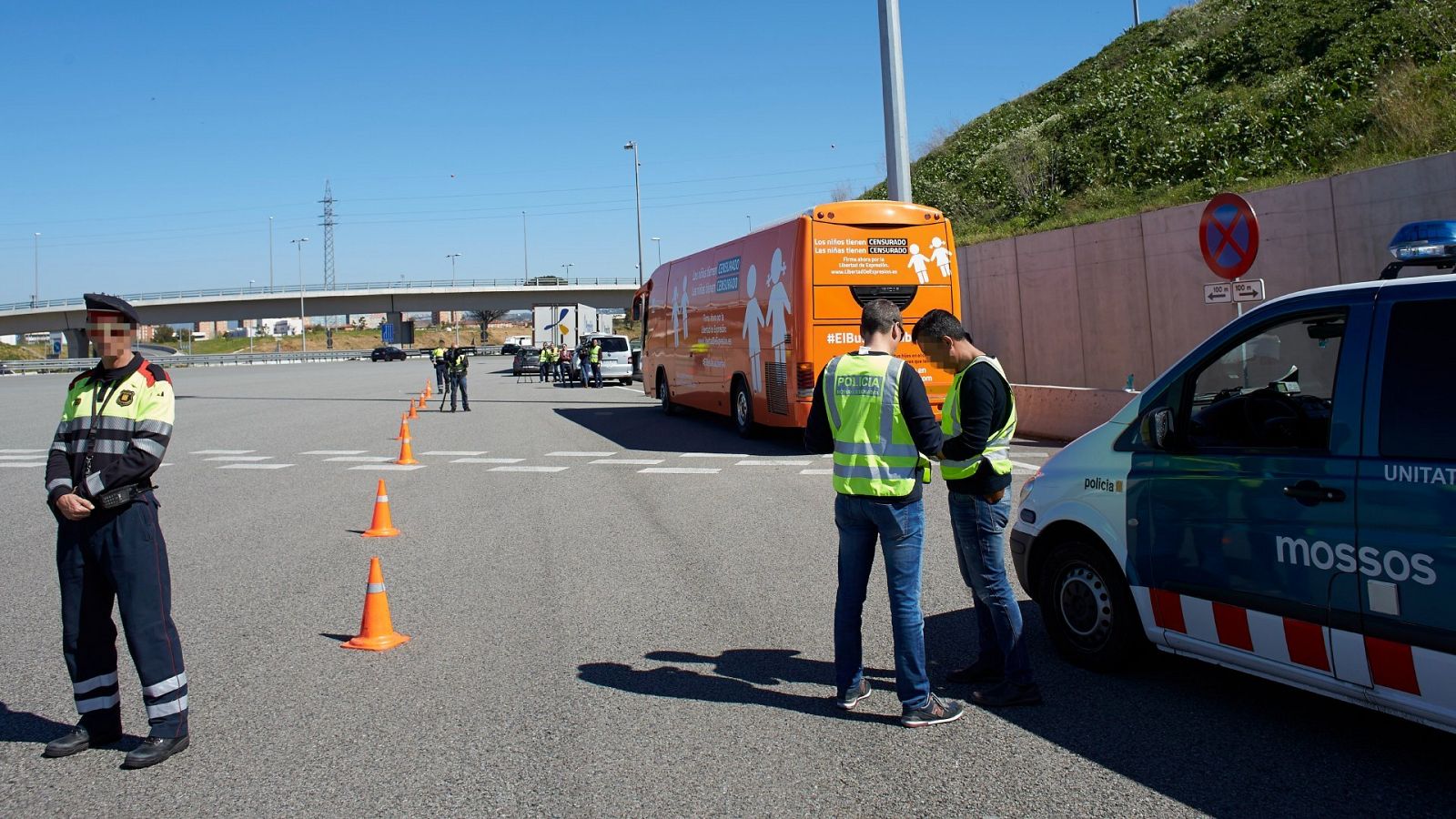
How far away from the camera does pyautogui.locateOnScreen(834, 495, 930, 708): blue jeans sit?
468cm

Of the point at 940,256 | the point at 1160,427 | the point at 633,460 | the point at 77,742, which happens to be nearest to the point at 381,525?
the point at 77,742

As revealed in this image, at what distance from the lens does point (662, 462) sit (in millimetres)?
15578

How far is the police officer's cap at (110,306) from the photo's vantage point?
4527mm

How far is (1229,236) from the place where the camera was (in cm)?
1149

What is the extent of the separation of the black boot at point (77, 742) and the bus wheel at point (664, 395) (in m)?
19.6

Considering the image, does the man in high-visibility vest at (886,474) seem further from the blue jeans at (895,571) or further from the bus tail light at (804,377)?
the bus tail light at (804,377)

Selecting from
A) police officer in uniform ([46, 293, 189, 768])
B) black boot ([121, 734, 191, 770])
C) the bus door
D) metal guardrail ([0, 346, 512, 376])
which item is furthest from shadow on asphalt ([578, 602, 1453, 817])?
metal guardrail ([0, 346, 512, 376])

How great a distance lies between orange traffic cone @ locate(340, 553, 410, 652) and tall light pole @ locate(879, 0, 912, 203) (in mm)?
13316

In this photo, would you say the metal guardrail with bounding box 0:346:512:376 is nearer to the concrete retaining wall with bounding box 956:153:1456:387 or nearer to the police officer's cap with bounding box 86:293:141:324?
the concrete retaining wall with bounding box 956:153:1456:387

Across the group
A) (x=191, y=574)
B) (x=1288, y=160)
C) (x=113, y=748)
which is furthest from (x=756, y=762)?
(x=1288, y=160)

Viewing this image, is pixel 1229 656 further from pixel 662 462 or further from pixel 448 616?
pixel 662 462

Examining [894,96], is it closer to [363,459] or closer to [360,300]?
Result: [363,459]

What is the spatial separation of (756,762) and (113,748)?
270cm

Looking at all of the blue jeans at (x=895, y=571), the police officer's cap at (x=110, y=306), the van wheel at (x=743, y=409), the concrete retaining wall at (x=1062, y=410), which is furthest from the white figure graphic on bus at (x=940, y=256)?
the police officer's cap at (x=110, y=306)
